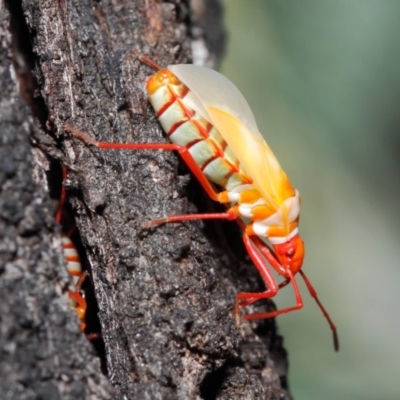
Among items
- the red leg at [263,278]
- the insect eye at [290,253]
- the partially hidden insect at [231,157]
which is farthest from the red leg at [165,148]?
the insect eye at [290,253]

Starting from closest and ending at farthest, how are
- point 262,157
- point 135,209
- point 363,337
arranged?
point 135,209, point 262,157, point 363,337

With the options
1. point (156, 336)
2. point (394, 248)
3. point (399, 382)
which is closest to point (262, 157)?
point (156, 336)

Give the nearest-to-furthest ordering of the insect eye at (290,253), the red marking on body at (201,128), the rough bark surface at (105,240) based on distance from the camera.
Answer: the rough bark surface at (105,240) < the red marking on body at (201,128) < the insect eye at (290,253)

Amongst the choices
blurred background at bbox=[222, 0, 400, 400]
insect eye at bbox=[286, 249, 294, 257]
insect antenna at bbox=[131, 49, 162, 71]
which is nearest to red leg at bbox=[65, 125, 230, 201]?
insect antenna at bbox=[131, 49, 162, 71]

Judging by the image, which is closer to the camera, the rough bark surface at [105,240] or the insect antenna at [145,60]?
the rough bark surface at [105,240]

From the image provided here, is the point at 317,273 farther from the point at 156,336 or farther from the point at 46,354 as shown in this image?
the point at 46,354

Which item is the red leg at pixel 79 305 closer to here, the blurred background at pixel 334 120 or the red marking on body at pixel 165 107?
the red marking on body at pixel 165 107
